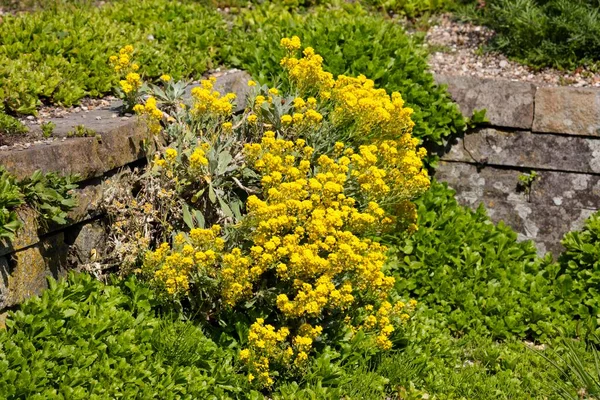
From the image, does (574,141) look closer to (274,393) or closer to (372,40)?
(372,40)

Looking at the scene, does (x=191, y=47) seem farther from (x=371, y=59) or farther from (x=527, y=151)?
(x=527, y=151)

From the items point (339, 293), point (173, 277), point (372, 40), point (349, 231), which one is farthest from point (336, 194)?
point (372, 40)

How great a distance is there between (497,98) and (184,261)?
10.8 ft

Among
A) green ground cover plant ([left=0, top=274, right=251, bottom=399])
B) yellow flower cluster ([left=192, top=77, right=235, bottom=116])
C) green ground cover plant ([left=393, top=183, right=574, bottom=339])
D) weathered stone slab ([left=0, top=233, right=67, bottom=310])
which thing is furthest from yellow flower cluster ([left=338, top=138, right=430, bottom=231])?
weathered stone slab ([left=0, top=233, right=67, bottom=310])

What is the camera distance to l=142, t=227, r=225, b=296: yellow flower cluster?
4.57 metres

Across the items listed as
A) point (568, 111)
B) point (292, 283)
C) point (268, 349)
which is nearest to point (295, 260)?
point (292, 283)

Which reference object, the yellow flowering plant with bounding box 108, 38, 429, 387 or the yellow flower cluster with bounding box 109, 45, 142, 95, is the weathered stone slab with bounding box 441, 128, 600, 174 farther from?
the yellow flower cluster with bounding box 109, 45, 142, 95

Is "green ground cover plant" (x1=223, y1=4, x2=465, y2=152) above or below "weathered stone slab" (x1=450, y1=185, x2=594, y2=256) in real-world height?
above

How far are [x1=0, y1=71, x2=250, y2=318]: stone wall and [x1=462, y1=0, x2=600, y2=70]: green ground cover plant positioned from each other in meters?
3.64

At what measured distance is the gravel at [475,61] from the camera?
275 inches

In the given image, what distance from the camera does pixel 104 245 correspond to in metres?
5.02

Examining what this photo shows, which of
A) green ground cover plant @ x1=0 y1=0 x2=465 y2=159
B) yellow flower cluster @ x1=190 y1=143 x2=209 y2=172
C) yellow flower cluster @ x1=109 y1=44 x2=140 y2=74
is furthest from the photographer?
green ground cover plant @ x1=0 y1=0 x2=465 y2=159

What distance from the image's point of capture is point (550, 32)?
723 centimetres

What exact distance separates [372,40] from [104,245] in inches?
112
